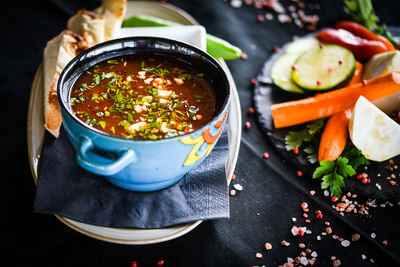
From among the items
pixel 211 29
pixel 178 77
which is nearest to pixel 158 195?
pixel 178 77

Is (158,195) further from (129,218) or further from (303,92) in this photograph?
(303,92)

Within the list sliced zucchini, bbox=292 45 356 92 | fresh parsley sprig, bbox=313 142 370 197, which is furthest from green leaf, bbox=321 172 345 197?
sliced zucchini, bbox=292 45 356 92

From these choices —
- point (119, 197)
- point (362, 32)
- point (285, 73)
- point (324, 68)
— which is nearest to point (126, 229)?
point (119, 197)

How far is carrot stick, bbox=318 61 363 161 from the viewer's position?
6.79 ft

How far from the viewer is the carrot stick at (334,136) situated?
6.79ft

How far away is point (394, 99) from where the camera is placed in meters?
2.23

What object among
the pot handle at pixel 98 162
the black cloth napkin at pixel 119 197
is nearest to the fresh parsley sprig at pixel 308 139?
the black cloth napkin at pixel 119 197

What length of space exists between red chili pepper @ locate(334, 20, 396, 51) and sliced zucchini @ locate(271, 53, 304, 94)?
1.82 feet

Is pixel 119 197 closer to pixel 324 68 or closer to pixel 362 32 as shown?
pixel 324 68

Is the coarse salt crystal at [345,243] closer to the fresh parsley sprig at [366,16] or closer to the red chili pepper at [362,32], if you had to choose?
the red chili pepper at [362,32]

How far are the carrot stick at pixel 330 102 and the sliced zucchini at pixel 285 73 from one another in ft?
0.66

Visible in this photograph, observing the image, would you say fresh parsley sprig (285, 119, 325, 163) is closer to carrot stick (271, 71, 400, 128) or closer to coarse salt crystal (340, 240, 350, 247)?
carrot stick (271, 71, 400, 128)

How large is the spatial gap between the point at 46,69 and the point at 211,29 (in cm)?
147

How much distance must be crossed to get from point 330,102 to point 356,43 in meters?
0.69
